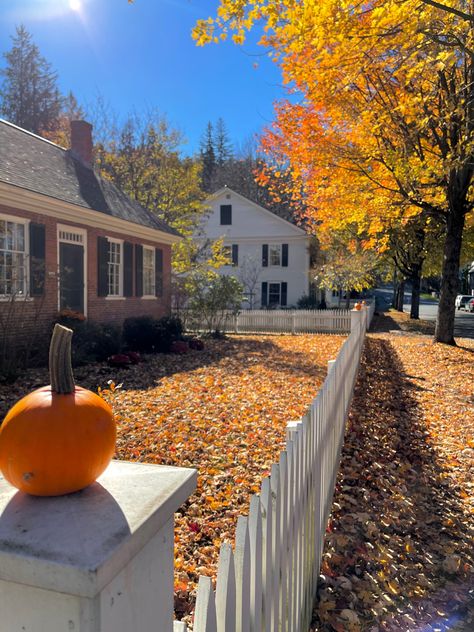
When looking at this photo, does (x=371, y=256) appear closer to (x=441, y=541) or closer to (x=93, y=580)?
(x=441, y=541)

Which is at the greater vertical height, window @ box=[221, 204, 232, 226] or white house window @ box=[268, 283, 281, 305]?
window @ box=[221, 204, 232, 226]

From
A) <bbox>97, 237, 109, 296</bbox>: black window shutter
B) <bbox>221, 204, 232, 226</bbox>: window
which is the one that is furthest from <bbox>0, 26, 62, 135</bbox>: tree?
<bbox>97, 237, 109, 296</bbox>: black window shutter

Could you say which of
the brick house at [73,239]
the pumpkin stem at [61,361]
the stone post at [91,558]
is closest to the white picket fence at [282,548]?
the stone post at [91,558]

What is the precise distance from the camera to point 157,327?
39.4ft

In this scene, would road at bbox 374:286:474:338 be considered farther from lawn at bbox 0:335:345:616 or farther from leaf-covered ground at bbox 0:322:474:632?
leaf-covered ground at bbox 0:322:474:632

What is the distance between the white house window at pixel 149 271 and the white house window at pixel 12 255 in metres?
5.32

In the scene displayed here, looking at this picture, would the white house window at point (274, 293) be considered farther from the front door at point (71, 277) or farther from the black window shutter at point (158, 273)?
the front door at point (71, 277)

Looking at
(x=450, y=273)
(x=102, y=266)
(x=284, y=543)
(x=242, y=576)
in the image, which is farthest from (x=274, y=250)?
(x=242, y=576)

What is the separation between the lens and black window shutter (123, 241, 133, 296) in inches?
531

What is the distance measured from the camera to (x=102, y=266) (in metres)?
12.2

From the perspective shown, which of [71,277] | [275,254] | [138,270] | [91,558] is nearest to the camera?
[91,558]

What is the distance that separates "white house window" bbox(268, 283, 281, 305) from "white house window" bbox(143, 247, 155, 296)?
16.1 metres

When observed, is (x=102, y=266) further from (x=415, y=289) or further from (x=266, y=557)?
(x=415, y=289)

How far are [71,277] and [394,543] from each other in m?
10.1
